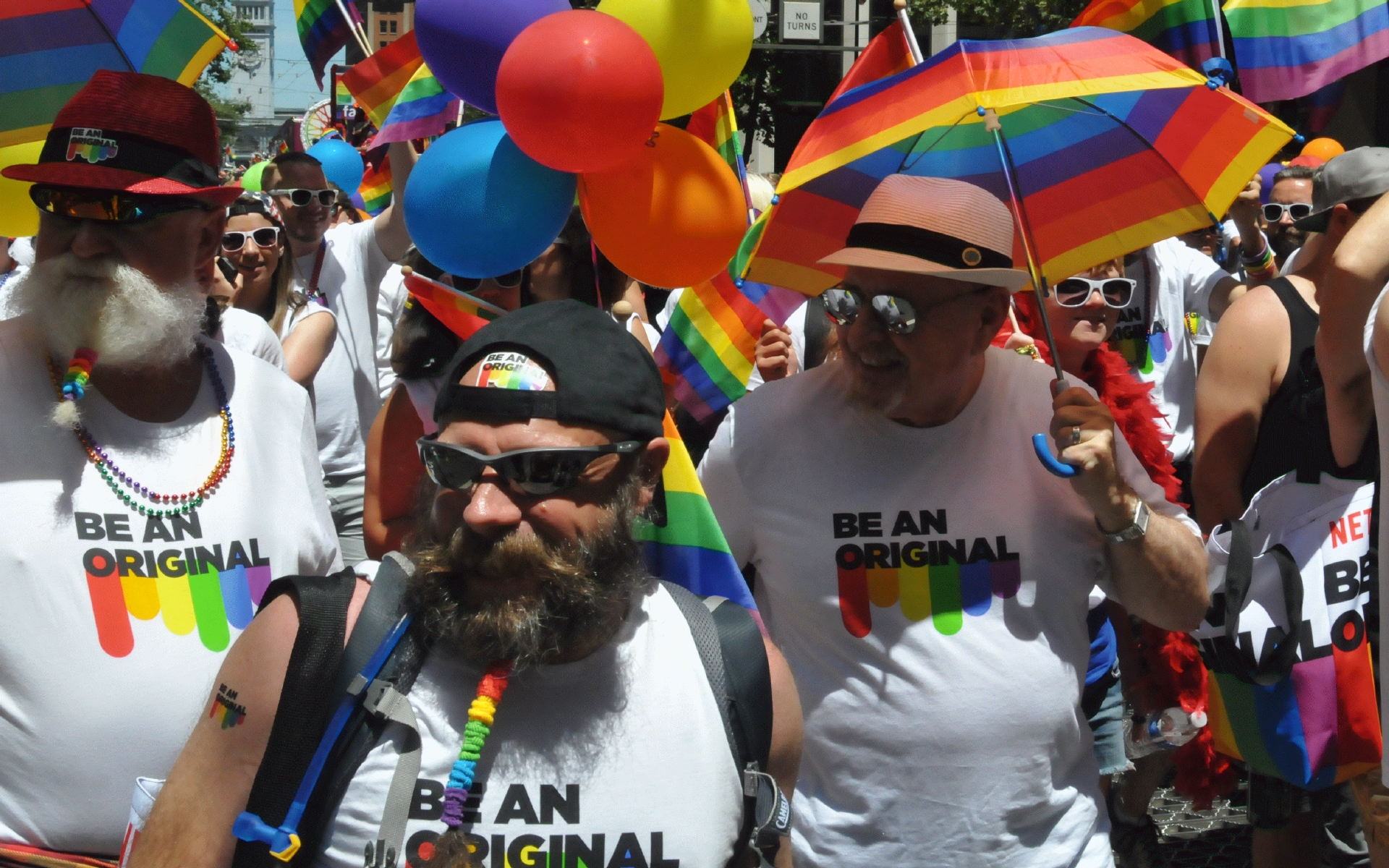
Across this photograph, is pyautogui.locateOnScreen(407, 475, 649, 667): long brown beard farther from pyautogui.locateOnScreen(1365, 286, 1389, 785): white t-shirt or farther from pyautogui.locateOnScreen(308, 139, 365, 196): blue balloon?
pyautogui.locateOnScreen(308, 139, 365, 196): blue balloon

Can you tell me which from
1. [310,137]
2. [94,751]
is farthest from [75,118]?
[310,137]

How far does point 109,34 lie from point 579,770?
7.13 feet

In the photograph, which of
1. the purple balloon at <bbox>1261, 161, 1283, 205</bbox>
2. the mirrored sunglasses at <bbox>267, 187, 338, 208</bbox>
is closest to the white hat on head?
the mirrored sunglasses at <bbox>267, 187, 338, 208</bbox>

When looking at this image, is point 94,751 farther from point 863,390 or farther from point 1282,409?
point 1282,409

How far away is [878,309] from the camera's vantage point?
2.57 metres

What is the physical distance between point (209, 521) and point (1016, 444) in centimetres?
152

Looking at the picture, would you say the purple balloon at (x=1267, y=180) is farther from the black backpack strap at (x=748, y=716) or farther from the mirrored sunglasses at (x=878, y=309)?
the black backpack strap at (x=748, y=716)

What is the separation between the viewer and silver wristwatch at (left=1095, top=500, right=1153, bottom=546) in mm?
2533

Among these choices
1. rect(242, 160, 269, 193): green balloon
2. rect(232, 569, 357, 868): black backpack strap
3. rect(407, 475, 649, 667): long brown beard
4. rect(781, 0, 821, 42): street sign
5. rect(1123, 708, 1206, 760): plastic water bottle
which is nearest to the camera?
rect(232, 569, 357, 868): black backpack strap

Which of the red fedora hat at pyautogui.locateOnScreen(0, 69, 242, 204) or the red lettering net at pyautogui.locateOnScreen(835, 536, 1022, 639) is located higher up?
the red fedora hat at pyautogui.locateOnScreen(0, 69, 242, 204)

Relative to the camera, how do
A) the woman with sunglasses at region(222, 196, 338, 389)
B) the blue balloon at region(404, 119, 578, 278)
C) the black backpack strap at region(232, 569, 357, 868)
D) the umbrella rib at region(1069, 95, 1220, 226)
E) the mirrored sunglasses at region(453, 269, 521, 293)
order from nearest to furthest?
the black backpack strap at region(232, 569, 357, 868)
the blue balloon at region(404, 119, 578, 278)
the umbrella rib at region(1069, 95, 1220, 226)
the mirrored sunglasses at region(453, 269, 521, 293)
the woman with sunglasses at region(222, 196, 338, 389)

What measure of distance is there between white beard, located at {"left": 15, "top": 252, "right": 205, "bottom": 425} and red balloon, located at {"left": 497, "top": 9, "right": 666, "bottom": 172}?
743mm

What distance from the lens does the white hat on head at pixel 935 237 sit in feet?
8.41

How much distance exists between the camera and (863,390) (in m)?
2.63
